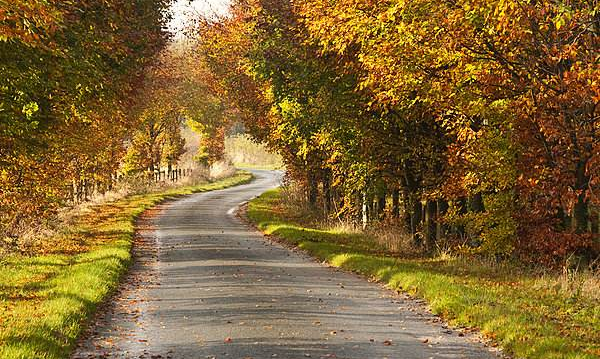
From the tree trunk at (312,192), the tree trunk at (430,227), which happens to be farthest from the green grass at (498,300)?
the tree trunk at (312,192)

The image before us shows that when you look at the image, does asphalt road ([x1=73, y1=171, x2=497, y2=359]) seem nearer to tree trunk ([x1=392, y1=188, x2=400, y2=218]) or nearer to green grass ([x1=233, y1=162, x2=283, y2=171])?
tree trunk ([x1=392, y1=188, x2=400, y2=218])

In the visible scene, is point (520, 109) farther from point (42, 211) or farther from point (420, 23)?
point (42, 211)

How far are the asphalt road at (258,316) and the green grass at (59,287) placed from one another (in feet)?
1.27

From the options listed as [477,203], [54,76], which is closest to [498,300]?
[477,203]

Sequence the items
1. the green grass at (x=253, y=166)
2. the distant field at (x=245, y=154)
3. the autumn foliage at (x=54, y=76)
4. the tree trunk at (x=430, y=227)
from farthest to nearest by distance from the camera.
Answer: the distant field at (x=245, y=154) → the green grass at (x=253, y=166) → the tree trunk at (x=430, y=227) → the autumn foliage at (x=54, y=76)

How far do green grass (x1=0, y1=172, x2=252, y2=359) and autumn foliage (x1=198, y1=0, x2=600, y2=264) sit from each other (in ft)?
23.1

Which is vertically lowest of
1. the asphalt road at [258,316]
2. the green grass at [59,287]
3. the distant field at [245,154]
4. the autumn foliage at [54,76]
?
the asphalt road at [258,316]

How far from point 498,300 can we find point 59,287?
8313mm

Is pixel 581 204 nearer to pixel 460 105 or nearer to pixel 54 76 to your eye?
pixel 460 105

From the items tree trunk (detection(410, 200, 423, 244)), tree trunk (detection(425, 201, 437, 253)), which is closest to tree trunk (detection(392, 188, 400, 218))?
tree trunk (detection(410, 200, 423, 244))

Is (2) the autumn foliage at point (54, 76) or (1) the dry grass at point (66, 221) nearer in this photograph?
(2) the autumn foliage at point (54, 76)

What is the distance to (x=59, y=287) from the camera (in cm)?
1566

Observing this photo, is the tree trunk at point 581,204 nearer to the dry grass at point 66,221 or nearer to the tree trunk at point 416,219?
the tree trunk at point 416,219

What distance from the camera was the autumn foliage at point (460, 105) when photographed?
1510cm
